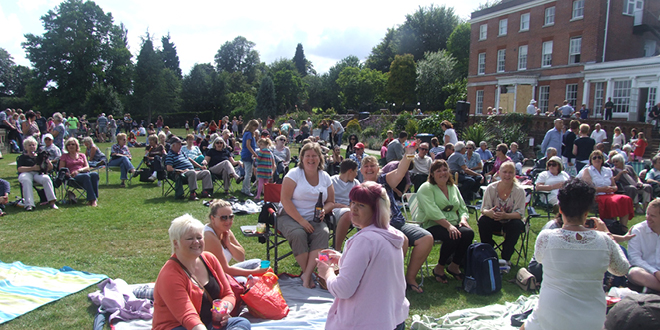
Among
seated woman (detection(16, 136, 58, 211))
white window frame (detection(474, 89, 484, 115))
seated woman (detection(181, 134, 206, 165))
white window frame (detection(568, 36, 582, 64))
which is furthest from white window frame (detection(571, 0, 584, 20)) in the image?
seated woman (detection(16, 136, 58, 211))

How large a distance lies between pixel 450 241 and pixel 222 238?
8.30 ft

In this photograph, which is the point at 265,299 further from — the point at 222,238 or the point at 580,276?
the point at 580,276

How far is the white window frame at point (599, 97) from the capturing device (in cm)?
2300

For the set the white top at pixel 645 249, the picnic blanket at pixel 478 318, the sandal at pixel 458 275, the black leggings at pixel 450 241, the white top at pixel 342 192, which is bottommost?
the sandal at pixel 458 275

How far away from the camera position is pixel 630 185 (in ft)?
26.2

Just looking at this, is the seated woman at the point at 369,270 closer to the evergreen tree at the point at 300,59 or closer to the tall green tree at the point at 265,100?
the tall green tree at the point at 265,100

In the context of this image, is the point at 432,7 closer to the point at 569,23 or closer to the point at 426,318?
the point at 569,23

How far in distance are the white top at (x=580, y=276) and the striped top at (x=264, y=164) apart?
6.51m

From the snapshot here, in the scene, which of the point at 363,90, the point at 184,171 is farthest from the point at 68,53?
the point at 184,171

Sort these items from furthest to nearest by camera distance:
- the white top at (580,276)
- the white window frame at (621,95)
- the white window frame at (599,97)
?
the white window frame at (599,97), the white window frame at (621,95), the white top at (580,276)

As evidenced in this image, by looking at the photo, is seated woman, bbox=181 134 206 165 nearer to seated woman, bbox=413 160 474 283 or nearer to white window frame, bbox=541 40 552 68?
seated woman, bbox=413 160 474 283

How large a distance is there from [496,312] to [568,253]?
5.53ft

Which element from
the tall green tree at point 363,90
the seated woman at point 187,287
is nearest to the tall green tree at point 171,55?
the tall green tree at point 363,90

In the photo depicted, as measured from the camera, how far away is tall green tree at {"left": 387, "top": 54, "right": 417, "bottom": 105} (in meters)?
43.2
